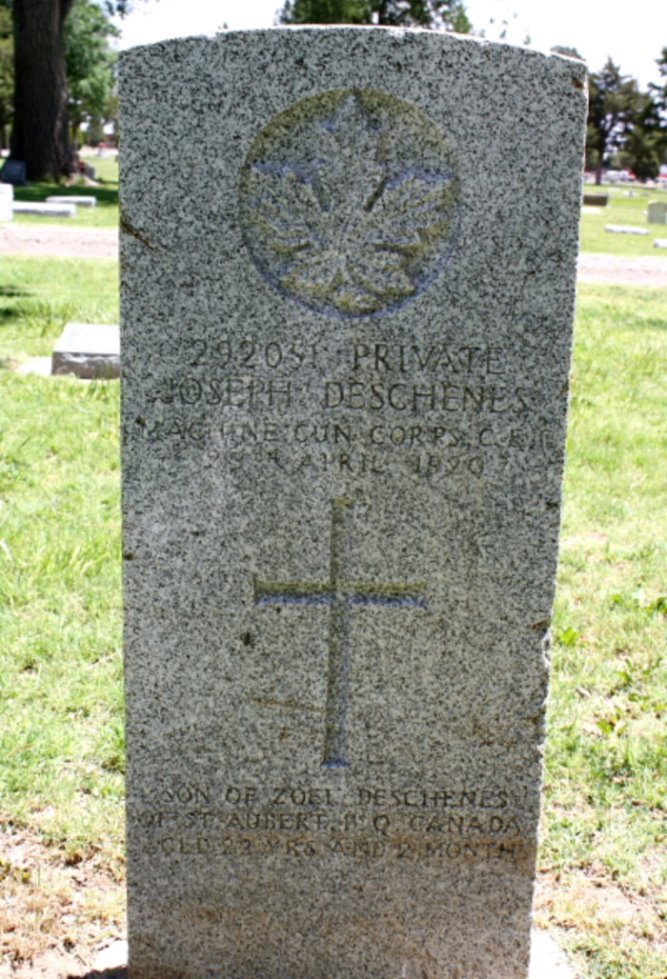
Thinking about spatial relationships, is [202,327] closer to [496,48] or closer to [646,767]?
[496,48]

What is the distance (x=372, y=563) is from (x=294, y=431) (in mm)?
331

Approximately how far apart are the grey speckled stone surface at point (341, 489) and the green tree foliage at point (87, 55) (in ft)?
141

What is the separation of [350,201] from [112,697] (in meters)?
2.15

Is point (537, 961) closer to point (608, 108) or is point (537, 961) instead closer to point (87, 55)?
point (87, 55)

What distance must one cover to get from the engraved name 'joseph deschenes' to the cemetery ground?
5.63 ft

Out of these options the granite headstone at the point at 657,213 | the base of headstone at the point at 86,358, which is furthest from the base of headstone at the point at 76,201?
the granite headstone at the point at 657,213

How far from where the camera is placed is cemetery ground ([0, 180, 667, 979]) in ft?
9.83

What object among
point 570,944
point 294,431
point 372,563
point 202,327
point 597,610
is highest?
point 202,327

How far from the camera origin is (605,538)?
5.49 meters

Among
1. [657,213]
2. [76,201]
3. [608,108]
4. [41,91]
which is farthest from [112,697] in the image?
[608,108]

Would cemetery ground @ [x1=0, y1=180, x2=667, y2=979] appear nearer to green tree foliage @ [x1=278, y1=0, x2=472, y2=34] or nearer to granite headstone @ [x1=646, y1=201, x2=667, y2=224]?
granite headstone @ [x1=646, y1=201, x2=667, y2=224]

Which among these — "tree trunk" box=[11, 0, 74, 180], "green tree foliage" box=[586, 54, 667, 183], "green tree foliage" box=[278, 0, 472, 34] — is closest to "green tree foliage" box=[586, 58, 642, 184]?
"green tree foliage" box=[586, 54, 667, 183]

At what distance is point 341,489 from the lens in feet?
7.97

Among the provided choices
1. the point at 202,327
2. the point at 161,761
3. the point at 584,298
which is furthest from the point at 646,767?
the point at 584,298
